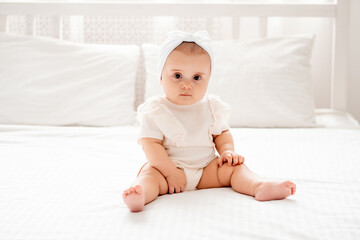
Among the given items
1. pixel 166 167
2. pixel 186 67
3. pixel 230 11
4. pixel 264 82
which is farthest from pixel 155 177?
pixel 230 11

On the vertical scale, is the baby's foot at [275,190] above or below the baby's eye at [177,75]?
below

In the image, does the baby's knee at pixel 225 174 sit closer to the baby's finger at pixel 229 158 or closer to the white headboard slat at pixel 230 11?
the baby's finger at pixel 229 158

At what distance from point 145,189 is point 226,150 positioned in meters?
0.25

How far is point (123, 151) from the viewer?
1380 mm

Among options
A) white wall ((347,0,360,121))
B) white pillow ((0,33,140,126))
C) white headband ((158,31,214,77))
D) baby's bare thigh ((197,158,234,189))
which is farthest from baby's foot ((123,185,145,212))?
white wall ((347,0,360,121))

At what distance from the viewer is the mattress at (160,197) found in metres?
0.77

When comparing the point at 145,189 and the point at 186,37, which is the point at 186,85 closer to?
the point at 186,37

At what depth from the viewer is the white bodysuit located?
40.8 inches

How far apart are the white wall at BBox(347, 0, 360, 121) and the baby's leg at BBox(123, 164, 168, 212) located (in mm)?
1718

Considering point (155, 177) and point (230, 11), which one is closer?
point (155, 177)

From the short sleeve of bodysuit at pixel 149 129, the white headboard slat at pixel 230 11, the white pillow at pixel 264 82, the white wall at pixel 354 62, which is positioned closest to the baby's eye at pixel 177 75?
the short sleeve of bodysuit at pixel 149 129

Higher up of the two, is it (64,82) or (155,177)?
(64,82)

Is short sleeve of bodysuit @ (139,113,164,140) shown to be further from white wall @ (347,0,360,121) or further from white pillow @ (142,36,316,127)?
white wall @ (347,0,360,121)

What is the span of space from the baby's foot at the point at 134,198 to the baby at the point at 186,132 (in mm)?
101
